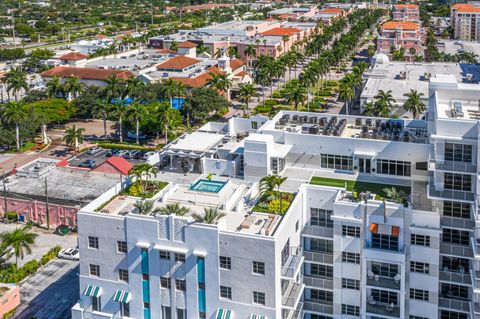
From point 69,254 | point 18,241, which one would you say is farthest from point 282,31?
point 18,241

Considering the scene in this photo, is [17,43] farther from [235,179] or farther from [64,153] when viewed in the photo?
[235,179]

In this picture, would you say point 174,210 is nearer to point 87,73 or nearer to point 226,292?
point 226,292

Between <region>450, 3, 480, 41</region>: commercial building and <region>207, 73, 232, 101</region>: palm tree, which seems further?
<region>450, 3, 480, 41</region>: commercial building

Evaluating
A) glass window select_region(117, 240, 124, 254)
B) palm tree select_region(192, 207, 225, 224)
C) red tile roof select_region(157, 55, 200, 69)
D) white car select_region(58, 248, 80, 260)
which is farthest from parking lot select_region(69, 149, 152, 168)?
red tile roof select_region(157, 55, 200, 69)

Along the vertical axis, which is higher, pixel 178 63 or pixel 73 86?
pixel 178 63

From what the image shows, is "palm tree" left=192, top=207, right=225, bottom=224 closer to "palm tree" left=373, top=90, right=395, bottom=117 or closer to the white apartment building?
the white apartment building

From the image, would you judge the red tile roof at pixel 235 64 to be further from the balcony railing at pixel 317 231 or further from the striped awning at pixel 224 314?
the striped awning at pixel 224 314
